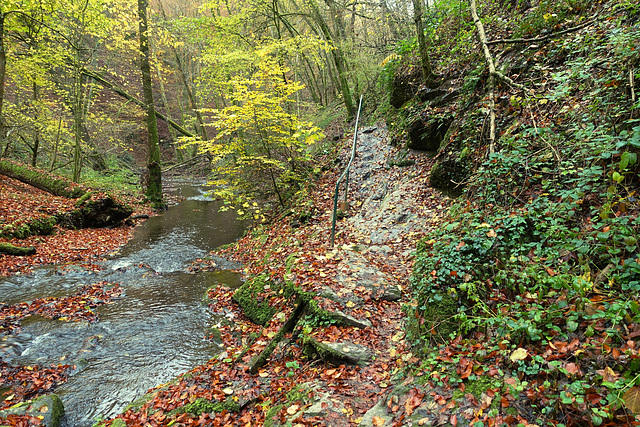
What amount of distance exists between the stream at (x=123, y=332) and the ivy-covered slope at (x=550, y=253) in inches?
145

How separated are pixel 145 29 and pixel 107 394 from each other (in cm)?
1499

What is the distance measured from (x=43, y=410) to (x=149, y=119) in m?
13.5

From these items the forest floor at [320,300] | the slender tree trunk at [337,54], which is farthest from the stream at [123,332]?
the slender tree trunk at [337,54]

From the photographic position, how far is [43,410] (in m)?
3.61

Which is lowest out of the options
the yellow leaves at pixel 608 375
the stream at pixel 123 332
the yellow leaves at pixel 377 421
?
the stream at pixel 123 332

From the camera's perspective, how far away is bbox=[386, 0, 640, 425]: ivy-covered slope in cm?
219

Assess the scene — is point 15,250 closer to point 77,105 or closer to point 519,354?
→ point 77,105

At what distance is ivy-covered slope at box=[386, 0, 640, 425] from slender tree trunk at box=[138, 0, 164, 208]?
45.1 feet

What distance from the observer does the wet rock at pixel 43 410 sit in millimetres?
3547

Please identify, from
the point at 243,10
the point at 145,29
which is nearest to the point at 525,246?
the point at 243,10

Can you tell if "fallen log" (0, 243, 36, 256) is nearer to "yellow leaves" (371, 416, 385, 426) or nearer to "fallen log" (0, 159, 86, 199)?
"fallen log" (0, 159, 86, 199)

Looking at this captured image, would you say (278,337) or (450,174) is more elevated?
(450,174)

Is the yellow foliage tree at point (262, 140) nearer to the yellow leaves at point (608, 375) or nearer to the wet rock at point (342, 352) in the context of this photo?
the wet rock at point (342, 352)

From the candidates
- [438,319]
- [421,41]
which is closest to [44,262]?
[438,319]
